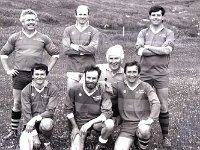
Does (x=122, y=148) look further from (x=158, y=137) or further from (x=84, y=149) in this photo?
(x=158, y=137)

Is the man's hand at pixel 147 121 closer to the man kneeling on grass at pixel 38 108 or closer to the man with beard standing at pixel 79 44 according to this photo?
the man kneeling on grass at pixel 38 108

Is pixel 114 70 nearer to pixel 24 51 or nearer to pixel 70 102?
pixel 70 102

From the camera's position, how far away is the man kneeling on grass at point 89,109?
9539 mm

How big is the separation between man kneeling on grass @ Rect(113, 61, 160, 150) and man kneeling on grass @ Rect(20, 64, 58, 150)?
1.72m

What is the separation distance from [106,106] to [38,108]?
1.77 metres

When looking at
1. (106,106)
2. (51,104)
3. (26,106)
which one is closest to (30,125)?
(26,106)

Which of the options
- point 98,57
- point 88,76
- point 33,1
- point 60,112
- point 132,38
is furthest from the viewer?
point 33,1

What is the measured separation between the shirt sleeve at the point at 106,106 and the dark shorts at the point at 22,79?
88.3 inches

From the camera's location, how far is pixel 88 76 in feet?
31.2

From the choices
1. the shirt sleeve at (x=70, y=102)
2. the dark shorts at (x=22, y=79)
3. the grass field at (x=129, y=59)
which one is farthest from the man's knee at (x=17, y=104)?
the shirt sleeve at (x=70, y=102)

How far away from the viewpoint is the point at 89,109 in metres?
9.96

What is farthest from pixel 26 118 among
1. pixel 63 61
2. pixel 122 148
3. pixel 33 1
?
pixel 33 1

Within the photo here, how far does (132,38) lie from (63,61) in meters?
15.1

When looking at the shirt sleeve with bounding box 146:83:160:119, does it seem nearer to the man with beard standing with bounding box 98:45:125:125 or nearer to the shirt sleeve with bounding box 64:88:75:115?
the man with beard standing with bounding box 98:45:125:125
